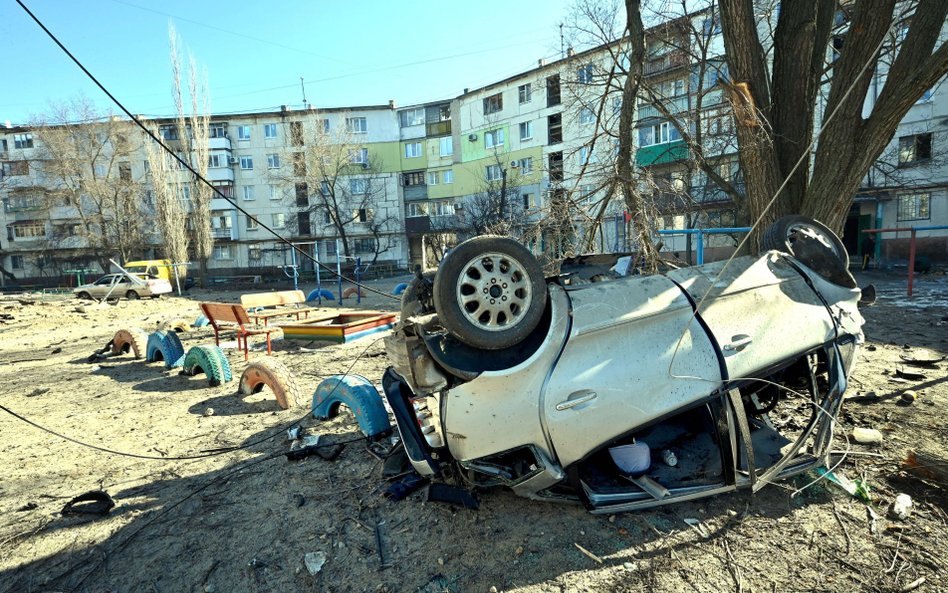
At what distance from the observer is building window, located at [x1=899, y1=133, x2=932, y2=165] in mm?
25312

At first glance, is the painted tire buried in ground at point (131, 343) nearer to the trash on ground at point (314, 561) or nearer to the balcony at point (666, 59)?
the trash on ground at point (314, 561)

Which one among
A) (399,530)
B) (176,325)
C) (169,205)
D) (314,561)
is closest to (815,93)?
(399,530)

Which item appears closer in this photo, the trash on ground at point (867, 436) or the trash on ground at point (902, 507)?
the trash on ground at point (902, 507)

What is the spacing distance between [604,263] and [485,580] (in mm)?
2344

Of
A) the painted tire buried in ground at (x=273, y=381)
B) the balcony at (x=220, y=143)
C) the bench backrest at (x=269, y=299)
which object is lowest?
the painted tire buried in ground at (x=273, y=381)

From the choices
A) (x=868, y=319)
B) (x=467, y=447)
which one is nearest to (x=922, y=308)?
(x=868, y=319)

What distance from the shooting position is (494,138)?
4159cm

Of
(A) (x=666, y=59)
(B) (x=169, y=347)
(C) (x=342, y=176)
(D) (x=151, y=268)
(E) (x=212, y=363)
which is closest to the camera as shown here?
(E) (x=212, y=363)

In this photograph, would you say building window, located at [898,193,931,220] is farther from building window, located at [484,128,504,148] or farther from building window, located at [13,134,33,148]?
building window, located at [13,134,33,148]

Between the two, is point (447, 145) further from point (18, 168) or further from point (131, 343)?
point (18, 168)

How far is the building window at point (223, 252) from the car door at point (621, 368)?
49621mm

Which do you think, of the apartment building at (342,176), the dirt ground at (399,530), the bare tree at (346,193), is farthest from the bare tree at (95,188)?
the dirt ground at (399,530)

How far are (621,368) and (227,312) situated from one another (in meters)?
7.63

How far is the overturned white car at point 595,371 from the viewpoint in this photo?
2.62 m
